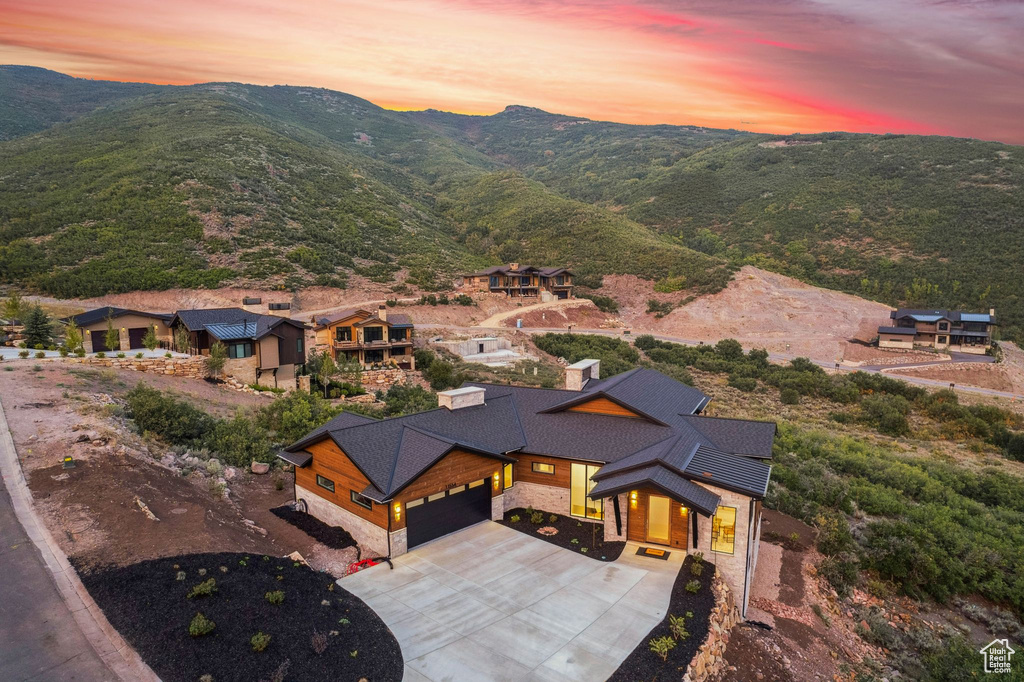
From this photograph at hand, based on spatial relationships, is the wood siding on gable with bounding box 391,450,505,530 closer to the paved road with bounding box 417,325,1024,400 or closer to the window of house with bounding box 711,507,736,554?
the window of house with bounding box 711,507,736,554

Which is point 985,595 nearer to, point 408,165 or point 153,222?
point 153,222

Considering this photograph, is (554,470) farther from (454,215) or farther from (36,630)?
(454,215)

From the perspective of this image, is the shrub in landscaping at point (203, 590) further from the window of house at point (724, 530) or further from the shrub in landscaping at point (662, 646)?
the window of house at point (724, 530)

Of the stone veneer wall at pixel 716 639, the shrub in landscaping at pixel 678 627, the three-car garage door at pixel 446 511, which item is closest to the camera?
the stone veneer wall at pixel 716 639

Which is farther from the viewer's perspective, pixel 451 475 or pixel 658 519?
pixel 451 475

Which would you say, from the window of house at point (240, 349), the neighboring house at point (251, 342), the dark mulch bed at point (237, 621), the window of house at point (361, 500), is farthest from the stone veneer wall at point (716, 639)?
the window of house at point (240, 349)

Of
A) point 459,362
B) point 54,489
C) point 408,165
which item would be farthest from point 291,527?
point 408,165

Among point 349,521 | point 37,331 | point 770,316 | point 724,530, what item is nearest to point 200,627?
point 349,521
